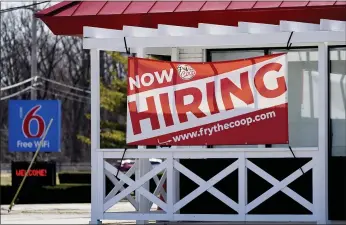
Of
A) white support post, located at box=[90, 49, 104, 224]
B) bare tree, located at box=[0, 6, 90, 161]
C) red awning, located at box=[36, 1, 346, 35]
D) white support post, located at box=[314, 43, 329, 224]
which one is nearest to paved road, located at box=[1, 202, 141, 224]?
white support post, located at box=[90, 49, 104, 224]

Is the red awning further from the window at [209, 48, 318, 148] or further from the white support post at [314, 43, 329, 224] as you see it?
the white support post at [314, 43, 329, 224]

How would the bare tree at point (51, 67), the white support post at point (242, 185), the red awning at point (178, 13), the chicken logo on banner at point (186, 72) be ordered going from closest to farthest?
the white support post at point (242, 185), the chicken logo on banner at point (186, 72), the red awning at point (178, 13), the bare tree at point (51, 67)

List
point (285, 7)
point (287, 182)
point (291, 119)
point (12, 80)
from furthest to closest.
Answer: point (12, 80) < point (291, 119) < point (285, 7) < point (287, 182)

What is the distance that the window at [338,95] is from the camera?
707 inches

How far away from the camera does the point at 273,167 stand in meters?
17.6

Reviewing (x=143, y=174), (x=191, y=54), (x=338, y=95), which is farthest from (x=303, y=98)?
(x=143, y=174)

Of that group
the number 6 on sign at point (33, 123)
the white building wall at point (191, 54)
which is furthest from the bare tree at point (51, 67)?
A: the white building wall at point (191, 54)

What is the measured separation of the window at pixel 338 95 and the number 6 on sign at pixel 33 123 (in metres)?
16.0

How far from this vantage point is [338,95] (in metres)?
18.0

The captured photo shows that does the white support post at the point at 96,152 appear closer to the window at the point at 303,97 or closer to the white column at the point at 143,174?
the white column at the point at 143,174

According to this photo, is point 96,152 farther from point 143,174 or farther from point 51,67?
point 51,67

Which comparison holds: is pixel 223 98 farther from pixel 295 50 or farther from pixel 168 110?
pixel 295 50

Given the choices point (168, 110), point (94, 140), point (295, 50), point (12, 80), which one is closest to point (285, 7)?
point (295, 50)

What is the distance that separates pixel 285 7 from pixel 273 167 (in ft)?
8.40
